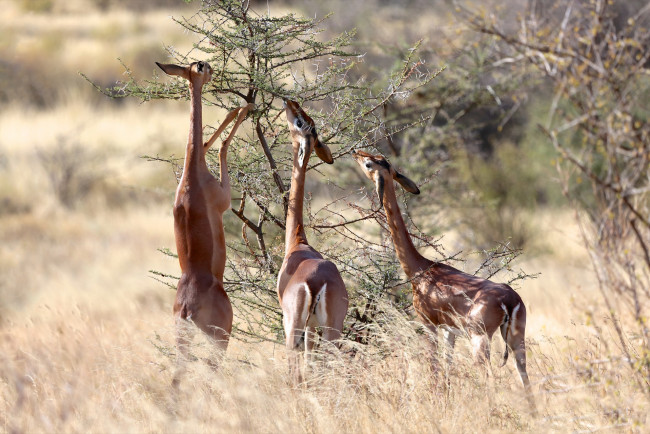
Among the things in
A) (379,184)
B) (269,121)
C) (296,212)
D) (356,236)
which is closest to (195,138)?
(296,212)

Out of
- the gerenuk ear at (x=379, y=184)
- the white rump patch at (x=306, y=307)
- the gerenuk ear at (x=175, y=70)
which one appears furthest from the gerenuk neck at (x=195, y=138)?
the gerenuk ear at (x=379, y=184)

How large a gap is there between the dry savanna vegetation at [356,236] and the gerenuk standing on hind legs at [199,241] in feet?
0.84

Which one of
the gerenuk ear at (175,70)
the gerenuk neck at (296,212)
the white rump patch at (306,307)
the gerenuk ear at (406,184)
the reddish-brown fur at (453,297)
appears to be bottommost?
the white rump patch at (306,307)

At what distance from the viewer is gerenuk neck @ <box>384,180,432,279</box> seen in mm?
5574

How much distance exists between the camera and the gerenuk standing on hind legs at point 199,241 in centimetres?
497

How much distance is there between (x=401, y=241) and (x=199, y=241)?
4.49ft

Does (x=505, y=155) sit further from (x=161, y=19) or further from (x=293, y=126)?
(x=161, y=19)

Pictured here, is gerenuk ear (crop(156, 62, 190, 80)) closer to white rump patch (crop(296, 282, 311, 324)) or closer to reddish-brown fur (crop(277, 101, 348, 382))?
reddish-brown fur (crop(277, 101, 348, 382))

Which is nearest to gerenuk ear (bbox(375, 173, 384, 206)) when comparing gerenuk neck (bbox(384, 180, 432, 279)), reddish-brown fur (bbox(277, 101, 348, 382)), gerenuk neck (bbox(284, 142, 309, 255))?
gerenuk neck (bbox(384, 180, 432, 279))

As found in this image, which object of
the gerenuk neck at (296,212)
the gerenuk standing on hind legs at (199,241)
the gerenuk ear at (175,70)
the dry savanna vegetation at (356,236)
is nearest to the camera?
the dry savanna vegetation at (356,236)

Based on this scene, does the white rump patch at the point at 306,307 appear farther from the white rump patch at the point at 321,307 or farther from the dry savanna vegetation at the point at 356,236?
the dry savanna vegetation at the point at 356,236

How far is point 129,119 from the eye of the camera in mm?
24750

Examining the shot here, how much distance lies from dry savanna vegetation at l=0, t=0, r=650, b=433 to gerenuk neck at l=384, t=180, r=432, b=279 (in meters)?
0.17

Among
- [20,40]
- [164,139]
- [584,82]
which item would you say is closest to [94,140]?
[164,139]
